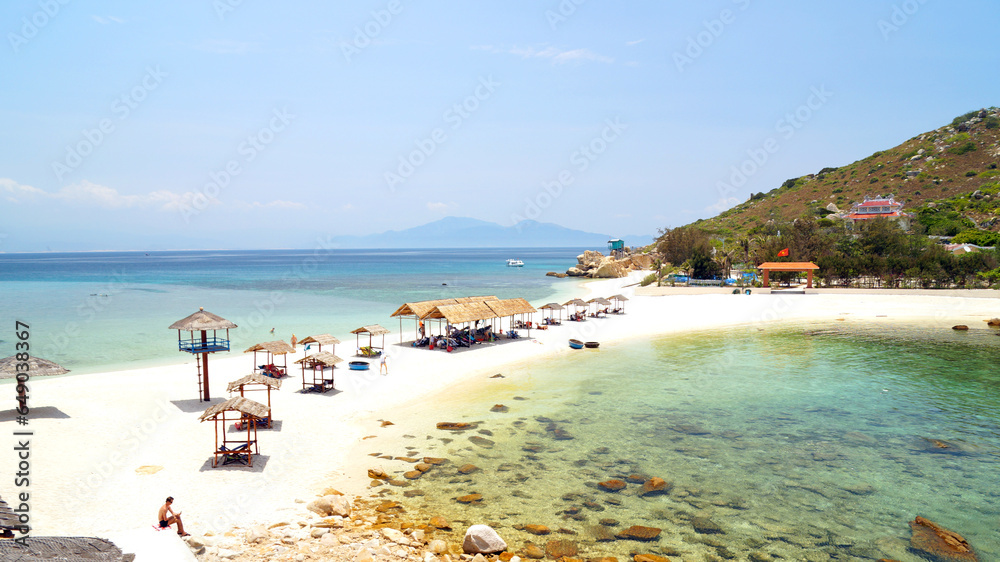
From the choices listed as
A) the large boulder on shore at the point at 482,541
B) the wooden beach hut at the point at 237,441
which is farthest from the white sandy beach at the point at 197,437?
the large boulder on shore at the point at 482,541

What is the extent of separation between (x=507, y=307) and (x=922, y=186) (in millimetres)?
86312

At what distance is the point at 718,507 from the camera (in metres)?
10.7

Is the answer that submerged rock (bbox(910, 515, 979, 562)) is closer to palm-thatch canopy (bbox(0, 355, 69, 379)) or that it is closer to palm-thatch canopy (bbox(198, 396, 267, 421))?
palm-thatch canopy (bbox(198, 396, 267, 421))

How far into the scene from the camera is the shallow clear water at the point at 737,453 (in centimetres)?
991

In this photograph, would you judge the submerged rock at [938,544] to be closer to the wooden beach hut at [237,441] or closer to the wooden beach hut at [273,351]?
the wooden beach hut at [237,441]

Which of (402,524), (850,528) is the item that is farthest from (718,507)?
(402,524)

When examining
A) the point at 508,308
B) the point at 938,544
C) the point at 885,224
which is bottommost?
the point at 938,544

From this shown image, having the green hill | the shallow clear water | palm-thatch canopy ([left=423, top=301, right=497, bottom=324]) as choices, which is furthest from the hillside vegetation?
palm-thatch canopy ([left=423, top=301, right=497, bottom=324])

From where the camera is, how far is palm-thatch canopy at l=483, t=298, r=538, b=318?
27.8 meters

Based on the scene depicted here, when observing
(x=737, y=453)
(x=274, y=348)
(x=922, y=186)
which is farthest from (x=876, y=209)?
(x=274, y=348)

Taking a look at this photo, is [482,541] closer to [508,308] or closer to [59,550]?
[59,550]

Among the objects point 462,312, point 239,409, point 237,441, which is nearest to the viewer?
point 239,409

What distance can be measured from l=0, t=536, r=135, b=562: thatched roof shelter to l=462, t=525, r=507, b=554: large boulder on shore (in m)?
4.99

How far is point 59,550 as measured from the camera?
21.7ft
